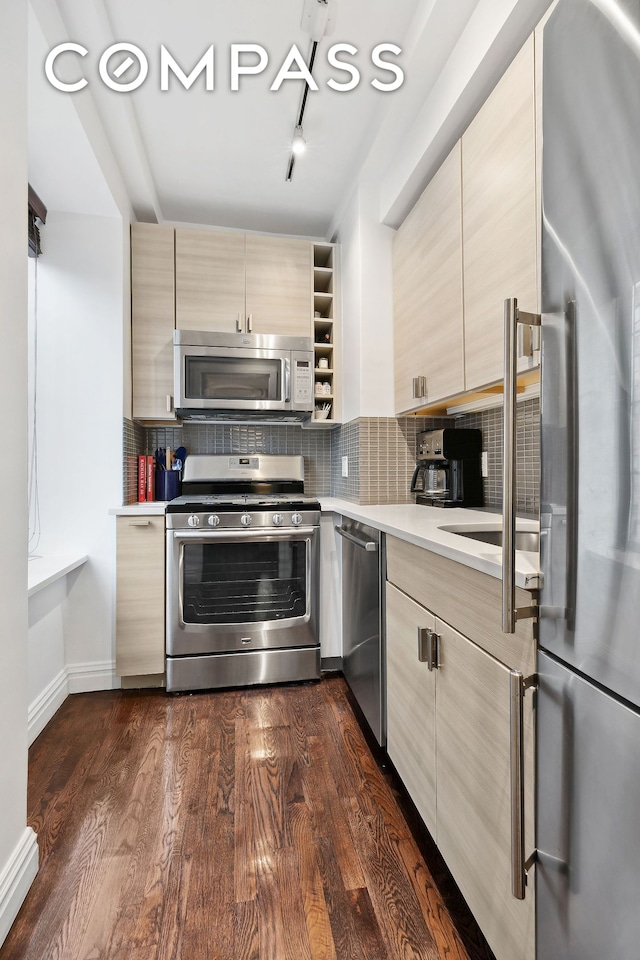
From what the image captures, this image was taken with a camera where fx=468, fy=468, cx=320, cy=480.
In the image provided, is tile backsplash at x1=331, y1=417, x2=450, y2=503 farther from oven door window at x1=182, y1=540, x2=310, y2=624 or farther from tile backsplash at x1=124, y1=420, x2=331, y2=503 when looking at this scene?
tile backsplash at x1=124, y1=420, x2=331, y2=503

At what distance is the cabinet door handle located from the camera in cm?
119

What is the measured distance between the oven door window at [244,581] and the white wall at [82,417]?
1.38 feet

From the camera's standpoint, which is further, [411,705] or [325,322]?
[325,322]

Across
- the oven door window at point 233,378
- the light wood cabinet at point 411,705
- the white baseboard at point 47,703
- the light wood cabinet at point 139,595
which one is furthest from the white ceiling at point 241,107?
the white baseboard at point 47,703

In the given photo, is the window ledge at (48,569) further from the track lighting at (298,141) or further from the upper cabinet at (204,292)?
the track lighting at (298,141)

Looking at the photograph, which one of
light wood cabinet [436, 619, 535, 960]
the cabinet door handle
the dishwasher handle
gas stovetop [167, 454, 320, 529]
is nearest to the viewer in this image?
light wood cabinet [436, 619, 535, 960]

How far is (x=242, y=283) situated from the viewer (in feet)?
8.96

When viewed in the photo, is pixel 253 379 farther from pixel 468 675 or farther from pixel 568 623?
pixel 568 623

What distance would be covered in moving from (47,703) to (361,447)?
6.05 ft

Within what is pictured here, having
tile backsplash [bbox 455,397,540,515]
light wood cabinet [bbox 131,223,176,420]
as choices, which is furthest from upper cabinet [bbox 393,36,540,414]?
light wood cabinet [bbox 131,223,176,420]

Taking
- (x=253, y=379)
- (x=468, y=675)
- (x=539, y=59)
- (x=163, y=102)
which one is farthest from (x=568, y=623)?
(x=163, y=102)

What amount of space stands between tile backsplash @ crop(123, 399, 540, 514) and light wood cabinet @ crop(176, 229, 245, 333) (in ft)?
2.09

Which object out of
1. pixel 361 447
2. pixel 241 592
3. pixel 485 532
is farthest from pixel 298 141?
pixel 241 592

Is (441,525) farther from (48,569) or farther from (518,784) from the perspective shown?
(48,569)
